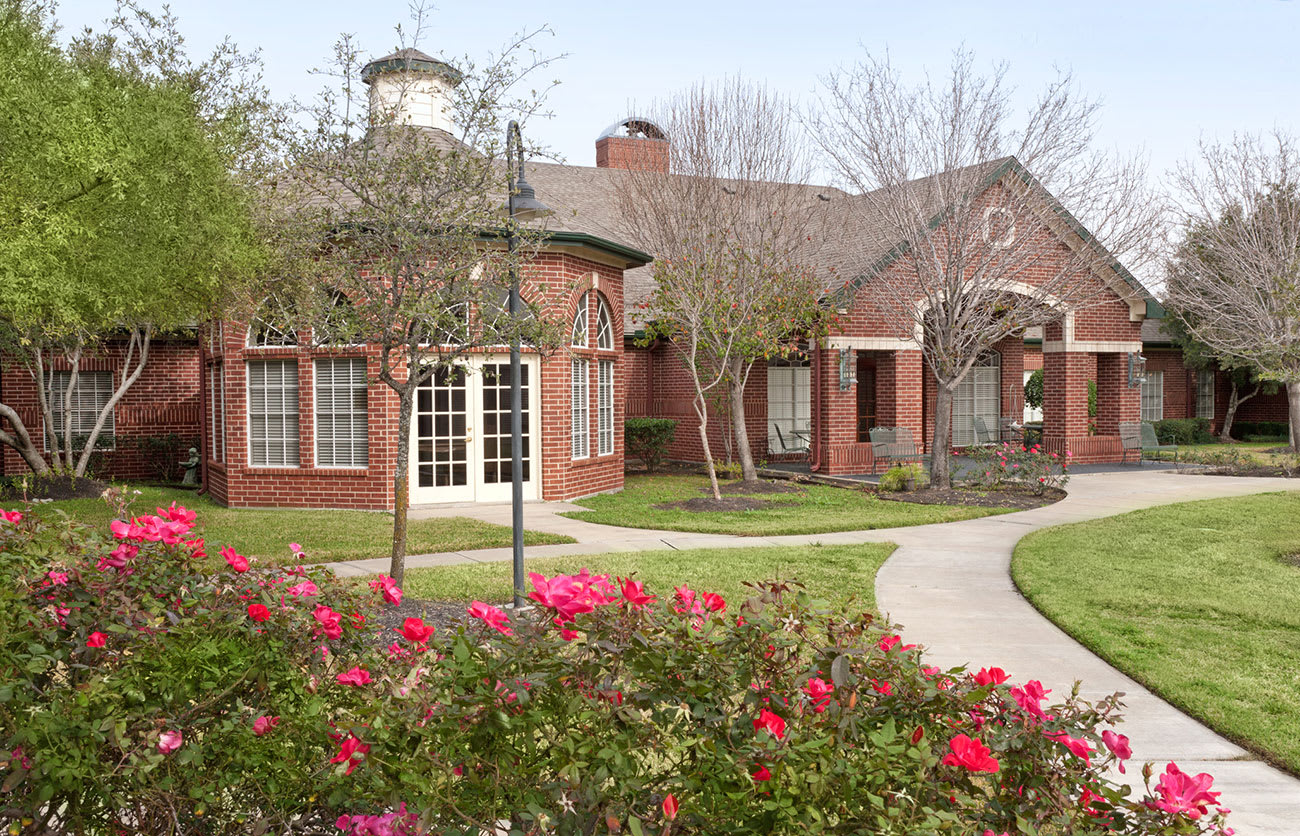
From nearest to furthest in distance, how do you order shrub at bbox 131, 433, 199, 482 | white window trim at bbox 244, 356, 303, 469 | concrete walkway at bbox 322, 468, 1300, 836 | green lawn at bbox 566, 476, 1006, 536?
1. concrete walkway at bbox 322, 468, 1300, 836
2. green lawn at bbox 566, 476, 1006, 536
3. white window trim at bbox 244, 356, 303, 469
4. shrub at bbox 131, 433, 199, 482

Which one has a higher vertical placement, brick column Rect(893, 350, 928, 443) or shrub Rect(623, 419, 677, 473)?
brick column Rect(893, 350, 928, 443)

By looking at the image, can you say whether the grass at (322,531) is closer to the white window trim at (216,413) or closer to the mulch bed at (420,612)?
the white window trim at (216,413)

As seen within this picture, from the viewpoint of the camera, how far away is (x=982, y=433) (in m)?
24.5

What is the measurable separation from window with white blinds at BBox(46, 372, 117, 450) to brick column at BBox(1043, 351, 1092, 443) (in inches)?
803

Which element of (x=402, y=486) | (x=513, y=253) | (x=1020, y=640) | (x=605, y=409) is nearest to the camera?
(x=1020, y=640)

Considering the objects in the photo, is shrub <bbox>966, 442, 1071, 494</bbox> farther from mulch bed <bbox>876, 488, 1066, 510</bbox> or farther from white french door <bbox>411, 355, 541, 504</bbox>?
white french door <bbox>411, 355, 541, 504</bbox>

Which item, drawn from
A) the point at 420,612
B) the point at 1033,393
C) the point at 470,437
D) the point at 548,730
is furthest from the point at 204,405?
the point at 1033,393

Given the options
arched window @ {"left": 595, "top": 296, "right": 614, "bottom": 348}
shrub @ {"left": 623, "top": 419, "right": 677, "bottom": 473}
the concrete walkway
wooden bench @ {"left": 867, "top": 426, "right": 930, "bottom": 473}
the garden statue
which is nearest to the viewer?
the concrete walkway

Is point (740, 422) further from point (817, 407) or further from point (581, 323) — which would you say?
point (581, 323)

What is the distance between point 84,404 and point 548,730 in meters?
21.4

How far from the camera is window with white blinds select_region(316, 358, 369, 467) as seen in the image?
1515cm

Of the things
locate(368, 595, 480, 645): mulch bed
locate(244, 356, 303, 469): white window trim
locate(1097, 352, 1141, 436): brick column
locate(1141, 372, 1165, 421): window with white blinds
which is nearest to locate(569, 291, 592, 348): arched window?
locate(244, 356, 303, 469): white window trim

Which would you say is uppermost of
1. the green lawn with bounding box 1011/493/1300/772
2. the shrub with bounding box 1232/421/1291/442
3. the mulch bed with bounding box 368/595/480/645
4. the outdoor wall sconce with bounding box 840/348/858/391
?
the outdoor wall sconce with bounding box 840/348/858/391

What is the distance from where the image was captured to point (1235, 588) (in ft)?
28.6
